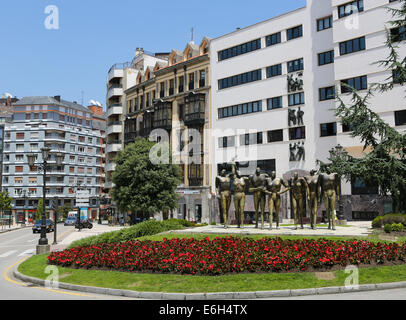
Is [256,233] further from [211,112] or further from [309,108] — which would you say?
[211,112]

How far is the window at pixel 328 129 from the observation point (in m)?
40.7

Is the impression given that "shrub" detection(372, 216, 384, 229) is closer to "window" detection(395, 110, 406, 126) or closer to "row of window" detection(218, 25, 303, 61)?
"window" detection(395, 110, 406, 126)

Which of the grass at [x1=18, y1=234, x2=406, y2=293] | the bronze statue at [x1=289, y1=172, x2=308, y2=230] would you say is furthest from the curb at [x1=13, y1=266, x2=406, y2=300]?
the bronze statue at [x1=289, y1=172, x2=308, y2=230]

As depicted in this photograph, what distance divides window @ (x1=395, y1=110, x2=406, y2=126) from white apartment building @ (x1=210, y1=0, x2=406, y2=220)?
0.27 ft

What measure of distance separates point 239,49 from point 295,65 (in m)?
8.68

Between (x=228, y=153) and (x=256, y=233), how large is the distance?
96.7 ft

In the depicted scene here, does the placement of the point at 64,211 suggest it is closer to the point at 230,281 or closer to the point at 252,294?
the point at 230,281

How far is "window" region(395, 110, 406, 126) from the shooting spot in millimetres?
35719

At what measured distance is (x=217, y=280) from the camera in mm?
12133

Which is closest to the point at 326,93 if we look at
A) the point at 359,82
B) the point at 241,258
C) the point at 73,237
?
the point at 359,82

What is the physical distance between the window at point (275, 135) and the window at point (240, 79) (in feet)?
21.4

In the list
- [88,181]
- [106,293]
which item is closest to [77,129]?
[88,181]

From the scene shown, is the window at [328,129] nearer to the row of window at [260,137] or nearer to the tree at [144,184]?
the row of window at [260,137]
